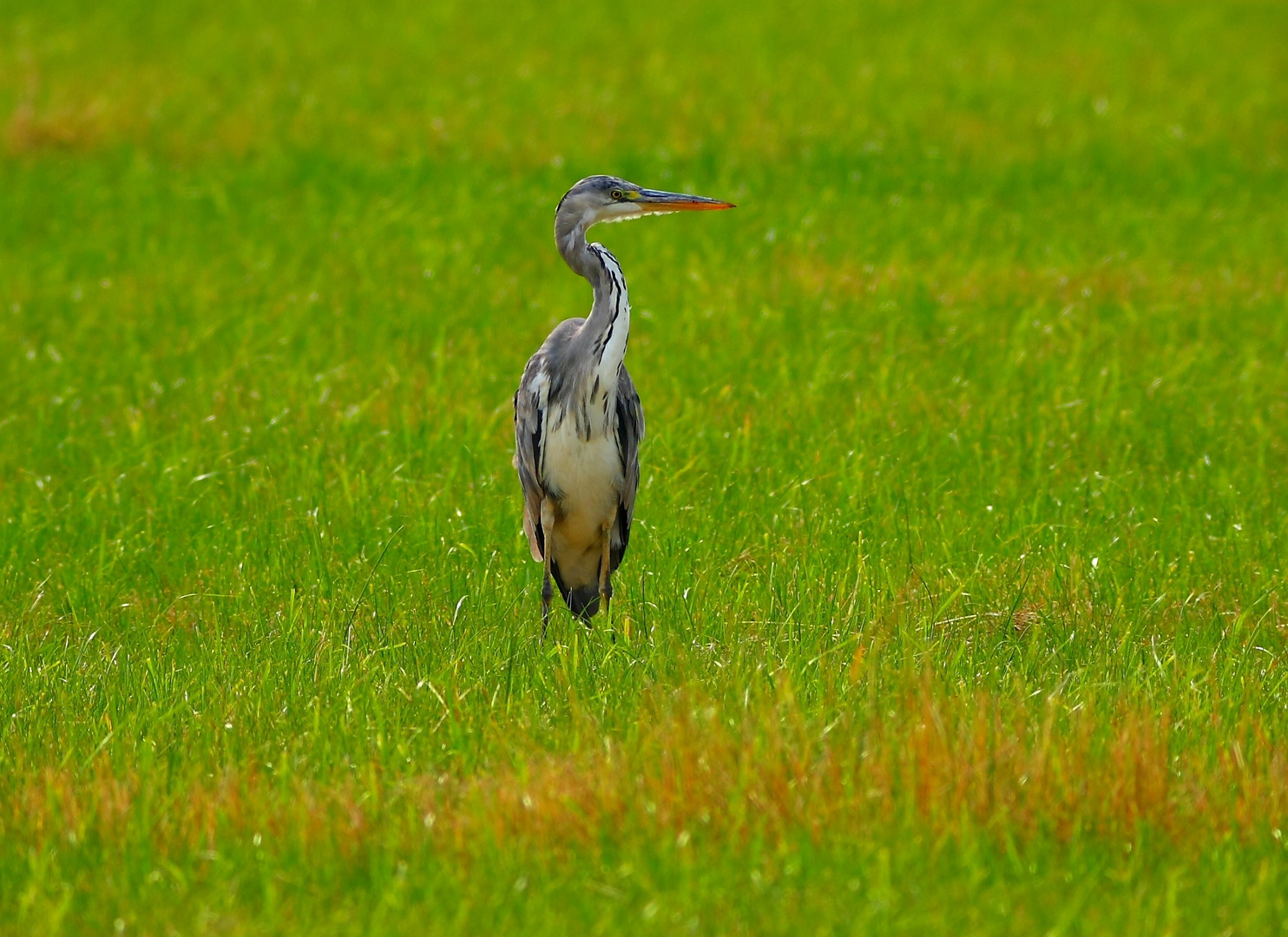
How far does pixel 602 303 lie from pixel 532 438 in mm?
695

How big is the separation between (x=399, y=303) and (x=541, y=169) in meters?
3.13

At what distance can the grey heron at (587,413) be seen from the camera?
19.7 ft

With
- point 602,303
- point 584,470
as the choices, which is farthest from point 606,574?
point 602,303

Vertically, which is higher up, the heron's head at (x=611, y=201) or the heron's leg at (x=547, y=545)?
the heron's head at (x=611, y=201)

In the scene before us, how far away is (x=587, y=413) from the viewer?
616cm

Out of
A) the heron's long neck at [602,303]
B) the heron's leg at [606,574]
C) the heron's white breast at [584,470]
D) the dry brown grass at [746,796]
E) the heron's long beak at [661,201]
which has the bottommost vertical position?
the heron's leg at [606,574]

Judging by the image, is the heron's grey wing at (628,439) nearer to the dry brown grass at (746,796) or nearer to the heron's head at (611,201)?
the heron's head at (611,201)

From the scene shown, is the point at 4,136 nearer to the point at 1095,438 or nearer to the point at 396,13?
the point at 396,13

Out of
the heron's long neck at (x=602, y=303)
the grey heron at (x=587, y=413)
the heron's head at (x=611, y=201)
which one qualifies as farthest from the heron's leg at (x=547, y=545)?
the heron's head at (x=611, y=201)

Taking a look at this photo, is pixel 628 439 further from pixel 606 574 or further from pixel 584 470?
pixel 606 574

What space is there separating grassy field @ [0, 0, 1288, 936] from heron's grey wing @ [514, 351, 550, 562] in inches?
12.5

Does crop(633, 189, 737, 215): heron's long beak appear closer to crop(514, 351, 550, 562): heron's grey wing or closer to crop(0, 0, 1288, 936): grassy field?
crop(514, 351, 550, 562): heron's grey wing

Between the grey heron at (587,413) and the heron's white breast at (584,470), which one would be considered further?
the heron's white breast at (584,470)

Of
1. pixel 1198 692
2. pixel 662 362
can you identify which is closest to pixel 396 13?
pixel 662 362
